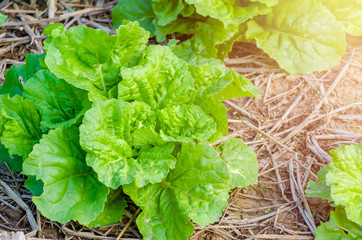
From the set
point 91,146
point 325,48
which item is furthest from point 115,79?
point 325,48

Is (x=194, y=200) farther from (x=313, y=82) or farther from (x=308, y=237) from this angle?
(x=313, y=82)

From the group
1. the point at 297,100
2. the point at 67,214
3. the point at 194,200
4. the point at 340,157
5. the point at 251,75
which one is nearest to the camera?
the point at 67,214

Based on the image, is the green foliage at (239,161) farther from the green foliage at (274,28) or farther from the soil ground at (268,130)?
the green foliage at (274,28)

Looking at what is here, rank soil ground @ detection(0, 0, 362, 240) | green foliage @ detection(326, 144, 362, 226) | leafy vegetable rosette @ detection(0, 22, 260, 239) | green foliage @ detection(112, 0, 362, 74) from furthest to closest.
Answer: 1. green foliage @ detection(112, 0, 362, 74)
2. soil ground @ detection(0, 0, 362, 240)
3. green foliage @ detection(326, 144, 362, 226)
4. leafy vegetable rosette @ detection(0, 22, 260, 239)

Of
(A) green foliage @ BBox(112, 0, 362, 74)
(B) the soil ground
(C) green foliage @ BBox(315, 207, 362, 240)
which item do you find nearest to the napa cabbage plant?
(C) green foliage @ BBox(315, 207, 362, 240)

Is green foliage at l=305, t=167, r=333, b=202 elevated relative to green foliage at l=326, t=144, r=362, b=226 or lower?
lower

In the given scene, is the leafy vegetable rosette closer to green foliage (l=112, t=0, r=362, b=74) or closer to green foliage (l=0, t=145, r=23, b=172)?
green foliage (l=0, t=145, r=23, b=172)

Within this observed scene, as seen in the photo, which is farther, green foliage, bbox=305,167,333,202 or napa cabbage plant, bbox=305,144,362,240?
green foliage, bbox=305,167,333,202

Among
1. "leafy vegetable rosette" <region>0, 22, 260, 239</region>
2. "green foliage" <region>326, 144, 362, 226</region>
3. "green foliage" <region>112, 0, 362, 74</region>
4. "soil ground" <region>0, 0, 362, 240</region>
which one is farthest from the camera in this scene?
"green foliage" <region>112, 0, 362, 74</region>
